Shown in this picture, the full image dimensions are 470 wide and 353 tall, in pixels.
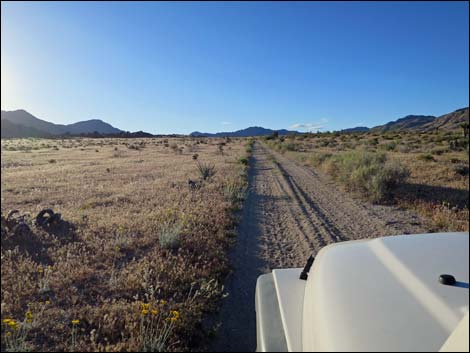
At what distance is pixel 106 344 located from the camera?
3037 mm

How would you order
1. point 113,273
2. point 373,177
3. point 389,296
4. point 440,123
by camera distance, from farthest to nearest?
point 440,123, point 373,177, point 113,273, point 389,296

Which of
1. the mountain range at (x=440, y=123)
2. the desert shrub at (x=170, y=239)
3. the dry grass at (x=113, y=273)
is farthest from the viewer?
the mountain range at (x=440, y=123)

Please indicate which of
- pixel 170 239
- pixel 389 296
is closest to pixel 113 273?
pixel 170 239

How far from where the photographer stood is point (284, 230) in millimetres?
7160

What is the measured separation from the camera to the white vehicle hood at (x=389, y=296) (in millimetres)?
1363

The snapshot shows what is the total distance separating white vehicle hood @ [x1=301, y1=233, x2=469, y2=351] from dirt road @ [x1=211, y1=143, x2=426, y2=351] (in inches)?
71.9

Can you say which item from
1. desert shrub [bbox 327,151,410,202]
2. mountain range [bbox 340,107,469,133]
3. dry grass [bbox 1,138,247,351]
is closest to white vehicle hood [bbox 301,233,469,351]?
dry grass [bbox 1,138,247,351]

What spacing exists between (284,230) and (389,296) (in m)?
5.64

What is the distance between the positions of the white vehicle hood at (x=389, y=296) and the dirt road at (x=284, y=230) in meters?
1.83

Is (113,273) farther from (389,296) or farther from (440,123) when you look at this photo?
(440,123)

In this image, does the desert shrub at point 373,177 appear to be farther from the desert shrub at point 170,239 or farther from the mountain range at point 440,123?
the mountain range at point 440,123

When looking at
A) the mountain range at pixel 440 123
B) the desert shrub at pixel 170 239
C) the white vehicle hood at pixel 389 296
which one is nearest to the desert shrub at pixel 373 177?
the desert shrub at pixel 170 239

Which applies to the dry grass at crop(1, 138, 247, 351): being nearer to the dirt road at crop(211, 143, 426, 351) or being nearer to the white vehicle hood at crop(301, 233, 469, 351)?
the dirt road at crop(211, 143, 426, 351)

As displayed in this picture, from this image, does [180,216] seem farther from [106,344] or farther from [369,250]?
[369,250]
